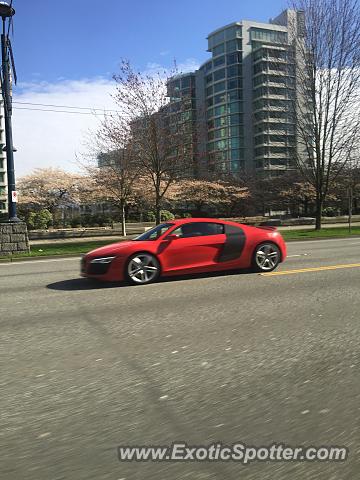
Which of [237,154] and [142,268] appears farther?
[237,154]

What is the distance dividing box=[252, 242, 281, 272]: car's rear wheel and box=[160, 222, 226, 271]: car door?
0.93 metres

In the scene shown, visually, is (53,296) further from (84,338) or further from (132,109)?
(132,109)

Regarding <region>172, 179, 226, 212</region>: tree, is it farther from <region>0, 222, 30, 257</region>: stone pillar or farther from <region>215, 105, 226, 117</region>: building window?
<region>215, 105, 226, 117</region>: building window

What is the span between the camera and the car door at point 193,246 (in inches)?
348

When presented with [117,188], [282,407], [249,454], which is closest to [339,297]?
[282,407]

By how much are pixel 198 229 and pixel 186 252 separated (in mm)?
604

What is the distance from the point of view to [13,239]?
16484mm

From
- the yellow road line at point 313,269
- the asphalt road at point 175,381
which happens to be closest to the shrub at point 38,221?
the yellow road line at point 313,269

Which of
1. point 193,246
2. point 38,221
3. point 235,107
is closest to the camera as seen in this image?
point 193,246

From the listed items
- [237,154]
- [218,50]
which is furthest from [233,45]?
[237,154]

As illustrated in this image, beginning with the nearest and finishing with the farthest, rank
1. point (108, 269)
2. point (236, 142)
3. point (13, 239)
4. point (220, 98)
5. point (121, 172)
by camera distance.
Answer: point (108, 269), point (13, 239), point (121, 172), point (236, 142), point (220, 98)

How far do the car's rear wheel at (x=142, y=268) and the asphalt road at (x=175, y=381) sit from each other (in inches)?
49.7

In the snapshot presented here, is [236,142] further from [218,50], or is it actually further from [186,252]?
[186,252]

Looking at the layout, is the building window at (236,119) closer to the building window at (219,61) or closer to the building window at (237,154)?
the building window at (237,154)
